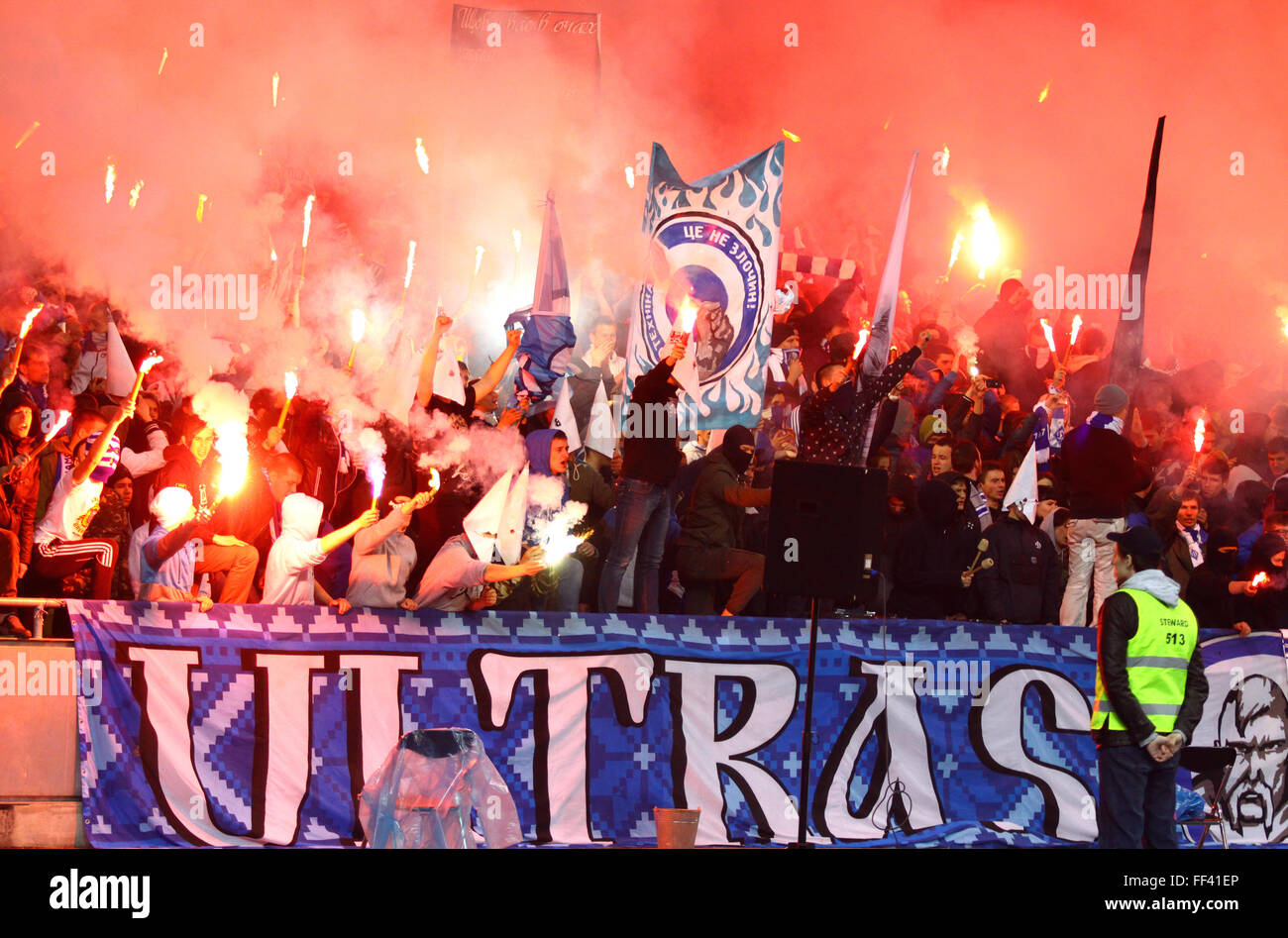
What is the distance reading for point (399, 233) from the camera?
35.3ft

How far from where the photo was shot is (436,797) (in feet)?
19.1

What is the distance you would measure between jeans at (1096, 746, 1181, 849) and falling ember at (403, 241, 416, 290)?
6282mm

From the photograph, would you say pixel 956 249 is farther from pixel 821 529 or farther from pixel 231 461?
pixel 231 461

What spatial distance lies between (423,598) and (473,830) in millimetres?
1398

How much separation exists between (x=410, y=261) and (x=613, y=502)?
126 inches

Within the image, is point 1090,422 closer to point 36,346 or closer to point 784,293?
point 784,293

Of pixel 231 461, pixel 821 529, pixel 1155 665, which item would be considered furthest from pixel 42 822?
pixel 1155 665

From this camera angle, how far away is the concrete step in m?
6.62

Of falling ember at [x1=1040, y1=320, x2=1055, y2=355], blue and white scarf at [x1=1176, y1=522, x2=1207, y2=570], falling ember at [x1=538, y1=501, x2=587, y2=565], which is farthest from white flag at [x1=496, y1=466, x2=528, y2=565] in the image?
falling ember at [x1=1040, y1=320, x2=1055, y2=355]

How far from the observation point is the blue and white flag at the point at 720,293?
811cm

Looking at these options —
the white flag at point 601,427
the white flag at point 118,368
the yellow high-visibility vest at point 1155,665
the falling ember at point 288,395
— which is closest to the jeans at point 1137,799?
the yellow high-visibility vest at point 1155,665
